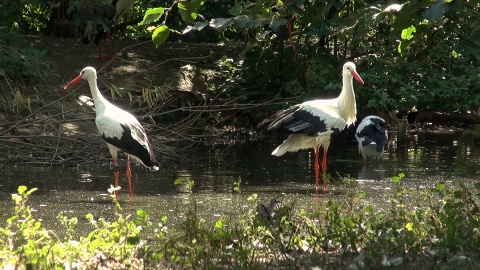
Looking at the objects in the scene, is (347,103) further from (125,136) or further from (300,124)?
(125,136)

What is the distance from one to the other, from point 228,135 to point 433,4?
10.8 metres

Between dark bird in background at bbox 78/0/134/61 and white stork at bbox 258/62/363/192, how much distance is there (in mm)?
5244

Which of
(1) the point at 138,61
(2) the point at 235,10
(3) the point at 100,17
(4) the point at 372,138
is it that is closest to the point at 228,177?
(4) the point at 372,138

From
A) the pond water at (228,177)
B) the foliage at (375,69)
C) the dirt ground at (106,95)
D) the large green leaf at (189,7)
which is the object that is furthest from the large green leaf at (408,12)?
the foliage at (375,69)

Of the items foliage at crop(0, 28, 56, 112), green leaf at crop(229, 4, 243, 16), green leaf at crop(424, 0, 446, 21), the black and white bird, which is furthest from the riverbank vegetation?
foliage at crop(0, 28, 56, 112)

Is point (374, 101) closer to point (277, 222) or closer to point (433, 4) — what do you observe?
point (277, 222)

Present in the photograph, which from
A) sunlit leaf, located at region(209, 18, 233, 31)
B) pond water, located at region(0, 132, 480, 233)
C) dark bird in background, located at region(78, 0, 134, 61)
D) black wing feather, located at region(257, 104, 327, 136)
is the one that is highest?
dark bird in background, located at region(78, 0, 134, 61)

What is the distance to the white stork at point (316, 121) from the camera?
36.5ft

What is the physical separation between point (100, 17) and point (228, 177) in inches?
233

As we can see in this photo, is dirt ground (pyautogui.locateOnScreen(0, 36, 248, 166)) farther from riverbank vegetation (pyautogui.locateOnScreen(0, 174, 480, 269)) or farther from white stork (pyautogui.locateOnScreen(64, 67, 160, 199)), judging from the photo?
riverbank vegetation (pyautogui.locateOnScreen(0, 174, 480, 269))

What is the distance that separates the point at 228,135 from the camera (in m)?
15.8

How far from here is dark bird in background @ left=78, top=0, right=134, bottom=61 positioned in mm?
15588

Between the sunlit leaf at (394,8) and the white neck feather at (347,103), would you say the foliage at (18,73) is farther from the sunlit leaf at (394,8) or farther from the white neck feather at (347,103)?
the sunlit leaf at (394,8)

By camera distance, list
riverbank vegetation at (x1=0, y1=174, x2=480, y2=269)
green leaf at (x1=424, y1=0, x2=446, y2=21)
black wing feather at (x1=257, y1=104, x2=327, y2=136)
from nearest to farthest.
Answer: green leaf at (x1=424, y1=0, x2=446, y2=21), riverbank vegetation at (x1=0, y1=174, x2=480, y2=269), black wing feather at (x1=257, y1=104, x2=327, y2=136)
